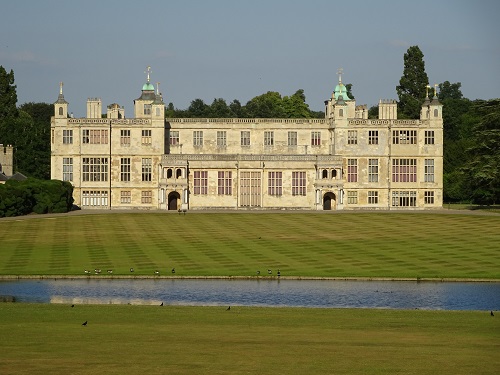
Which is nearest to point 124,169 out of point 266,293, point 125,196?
point 125,196

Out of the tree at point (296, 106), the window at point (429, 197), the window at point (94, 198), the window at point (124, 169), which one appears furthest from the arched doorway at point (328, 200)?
the tree at point (296, 106)

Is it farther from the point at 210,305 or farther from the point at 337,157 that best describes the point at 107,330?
the point at 337,157

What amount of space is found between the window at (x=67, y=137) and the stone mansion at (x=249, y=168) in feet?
0.31

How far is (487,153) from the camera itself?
101438mm

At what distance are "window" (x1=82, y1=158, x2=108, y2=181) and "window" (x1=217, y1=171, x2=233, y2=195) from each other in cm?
1071

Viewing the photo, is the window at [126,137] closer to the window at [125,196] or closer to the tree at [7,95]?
the window at [125,196]

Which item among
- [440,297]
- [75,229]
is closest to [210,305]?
[440,297]

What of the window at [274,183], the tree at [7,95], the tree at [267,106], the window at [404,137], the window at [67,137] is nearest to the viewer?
the window at [67,137]

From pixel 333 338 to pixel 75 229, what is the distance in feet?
165

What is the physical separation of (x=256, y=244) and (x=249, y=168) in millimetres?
35600

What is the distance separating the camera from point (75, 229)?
77188 mm

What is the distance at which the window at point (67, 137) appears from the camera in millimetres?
102500

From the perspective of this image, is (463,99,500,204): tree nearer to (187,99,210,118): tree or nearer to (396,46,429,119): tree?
(396,46,429,119): tree

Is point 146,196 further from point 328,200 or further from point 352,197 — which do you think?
point 352,197
